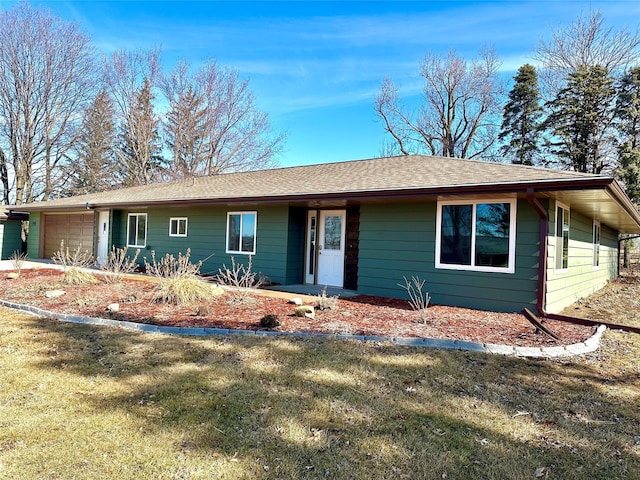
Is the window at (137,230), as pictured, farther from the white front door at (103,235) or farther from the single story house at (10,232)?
the single story house at (10,232)

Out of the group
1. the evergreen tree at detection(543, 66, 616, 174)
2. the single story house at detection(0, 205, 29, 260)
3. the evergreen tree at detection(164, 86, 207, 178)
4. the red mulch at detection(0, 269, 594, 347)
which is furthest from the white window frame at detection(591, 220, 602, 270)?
the single story house at detection(0, 205, 29, 260)

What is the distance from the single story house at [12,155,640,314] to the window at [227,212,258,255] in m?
0.03

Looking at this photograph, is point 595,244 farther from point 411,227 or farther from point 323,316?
point 323,316

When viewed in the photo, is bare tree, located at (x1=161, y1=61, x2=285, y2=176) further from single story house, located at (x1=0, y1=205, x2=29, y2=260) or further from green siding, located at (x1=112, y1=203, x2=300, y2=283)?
green siding, located at (x1=112, y1=203, x2=300, y2=283)

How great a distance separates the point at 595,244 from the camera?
38.8ft

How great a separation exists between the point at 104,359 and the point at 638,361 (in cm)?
580

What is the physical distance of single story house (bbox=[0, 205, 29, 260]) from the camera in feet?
57.4

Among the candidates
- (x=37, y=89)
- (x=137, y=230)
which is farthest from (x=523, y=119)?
(x=37, y=89)

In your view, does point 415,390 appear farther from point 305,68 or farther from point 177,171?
point 177,171

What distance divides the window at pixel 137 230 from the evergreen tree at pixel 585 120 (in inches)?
786

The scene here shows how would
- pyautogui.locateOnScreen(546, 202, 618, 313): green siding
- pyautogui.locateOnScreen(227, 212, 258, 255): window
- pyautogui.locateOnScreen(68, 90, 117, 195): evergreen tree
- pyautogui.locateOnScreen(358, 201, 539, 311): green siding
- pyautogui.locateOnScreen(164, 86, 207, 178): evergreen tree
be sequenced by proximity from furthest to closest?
pyautogui.locateOnScreen(164, 86, 207, 178): evergreen tree → pyautogui.locateOnScreen(68, 90, 117, 195): evergreen tree → pyautogui.locateOnScreen(227, 212, 258, 255): window → pyautogui.locateOnScreen(546, 202, 618, 313): green siding → pyautogui.locateOnScreen(358, 201, 539, 311): green siding

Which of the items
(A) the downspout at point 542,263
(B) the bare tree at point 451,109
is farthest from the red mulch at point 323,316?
(B) the bare tree at point 451,109

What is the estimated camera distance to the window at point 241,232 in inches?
412

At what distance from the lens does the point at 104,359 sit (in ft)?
13.0
